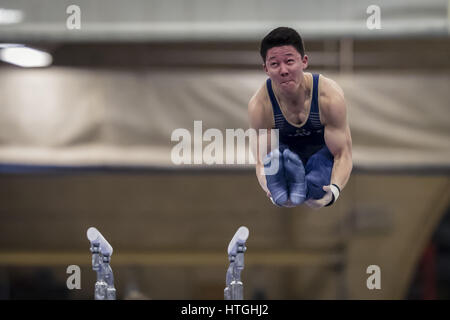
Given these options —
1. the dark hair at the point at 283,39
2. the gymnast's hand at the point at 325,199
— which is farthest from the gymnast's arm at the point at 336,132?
the dark hair at the point at 283,39

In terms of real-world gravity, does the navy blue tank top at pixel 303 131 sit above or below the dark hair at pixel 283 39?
below

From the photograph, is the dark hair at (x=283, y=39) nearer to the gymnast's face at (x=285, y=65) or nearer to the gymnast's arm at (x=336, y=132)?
the gymnast's face at (x=285, y=65)

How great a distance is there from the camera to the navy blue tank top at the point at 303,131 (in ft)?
3.70

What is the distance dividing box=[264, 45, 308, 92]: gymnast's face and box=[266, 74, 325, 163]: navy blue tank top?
0.16 ft

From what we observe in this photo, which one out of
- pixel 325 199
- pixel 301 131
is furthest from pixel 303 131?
pixel 325 199

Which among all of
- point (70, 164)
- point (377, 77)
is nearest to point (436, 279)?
point (377, 77)

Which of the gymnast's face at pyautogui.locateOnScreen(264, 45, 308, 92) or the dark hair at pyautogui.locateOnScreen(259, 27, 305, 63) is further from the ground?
the dark hair at pyautogui.locateOnScreen(259, 27, 305, 63)

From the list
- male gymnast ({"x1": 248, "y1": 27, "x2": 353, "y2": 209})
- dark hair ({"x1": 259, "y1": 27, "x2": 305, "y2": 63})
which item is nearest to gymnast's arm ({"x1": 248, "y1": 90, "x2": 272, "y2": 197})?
male gymnast ({"x1": 248, "y1": 27, "x2": 353, "y2": 209})

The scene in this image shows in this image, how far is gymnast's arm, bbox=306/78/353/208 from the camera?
1.12 m

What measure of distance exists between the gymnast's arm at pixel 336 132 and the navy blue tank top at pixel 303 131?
1cm

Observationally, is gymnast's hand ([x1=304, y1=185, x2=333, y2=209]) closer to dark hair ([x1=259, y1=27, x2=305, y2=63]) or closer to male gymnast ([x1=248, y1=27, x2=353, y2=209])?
male gymnast ([x1=248, y1=27, x2=353, y2=209])

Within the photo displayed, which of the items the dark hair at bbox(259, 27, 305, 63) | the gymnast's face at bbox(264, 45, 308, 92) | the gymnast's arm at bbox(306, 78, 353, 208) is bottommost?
the gymnast's arm at bbox(306, 78, 353, 208)

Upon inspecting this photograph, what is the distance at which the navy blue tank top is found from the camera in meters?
1.13

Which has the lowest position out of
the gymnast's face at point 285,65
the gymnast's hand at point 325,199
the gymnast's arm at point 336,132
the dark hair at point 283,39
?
the gymnast's hand at point 325,199
